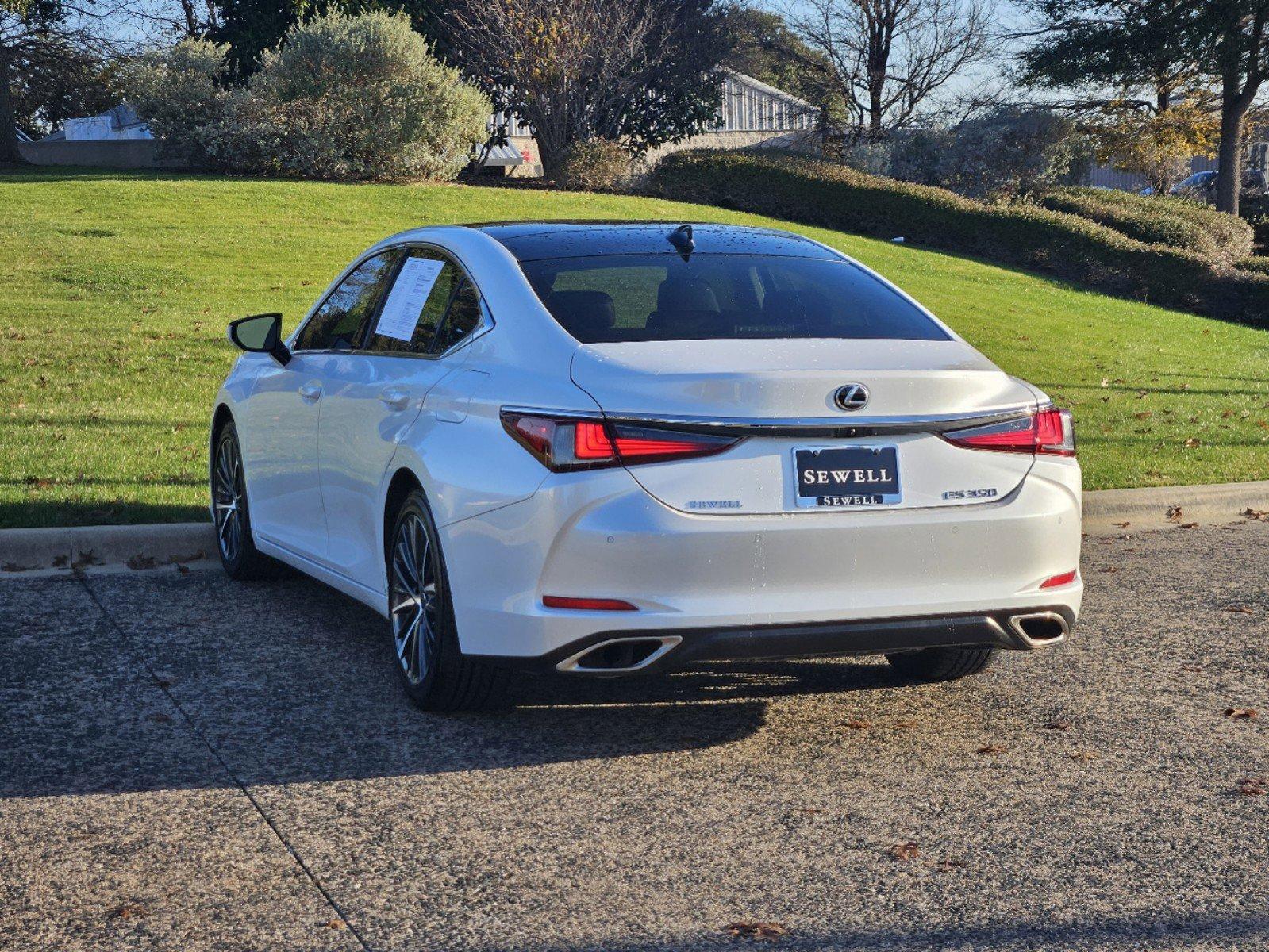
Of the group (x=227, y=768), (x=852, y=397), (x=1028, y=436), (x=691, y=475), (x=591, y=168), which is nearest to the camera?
(x=691, y=475)

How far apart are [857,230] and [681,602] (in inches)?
1060

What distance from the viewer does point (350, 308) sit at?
6715mm

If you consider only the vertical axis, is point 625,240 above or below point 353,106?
below

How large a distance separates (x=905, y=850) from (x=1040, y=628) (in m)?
1.23

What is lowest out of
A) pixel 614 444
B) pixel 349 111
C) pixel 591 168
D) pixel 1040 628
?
pixel 1040 628

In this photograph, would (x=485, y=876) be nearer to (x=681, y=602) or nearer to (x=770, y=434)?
(x=681, y=602)

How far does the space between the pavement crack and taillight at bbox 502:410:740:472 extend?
1277 mm

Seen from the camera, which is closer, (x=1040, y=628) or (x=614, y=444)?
(x=614, y=444)

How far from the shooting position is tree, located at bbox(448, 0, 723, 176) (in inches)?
1240

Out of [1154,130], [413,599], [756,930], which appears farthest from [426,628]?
[1154,130]

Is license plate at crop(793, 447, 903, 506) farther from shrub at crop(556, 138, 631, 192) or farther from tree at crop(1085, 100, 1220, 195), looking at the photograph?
tree at crop(1085, 100, 1220, 195)

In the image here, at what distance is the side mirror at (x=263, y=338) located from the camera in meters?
6.98

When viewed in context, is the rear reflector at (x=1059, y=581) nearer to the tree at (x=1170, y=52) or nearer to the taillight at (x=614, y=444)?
the taillight at (x=614, y=444)

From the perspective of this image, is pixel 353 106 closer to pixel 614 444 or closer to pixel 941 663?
pixel 941 663
